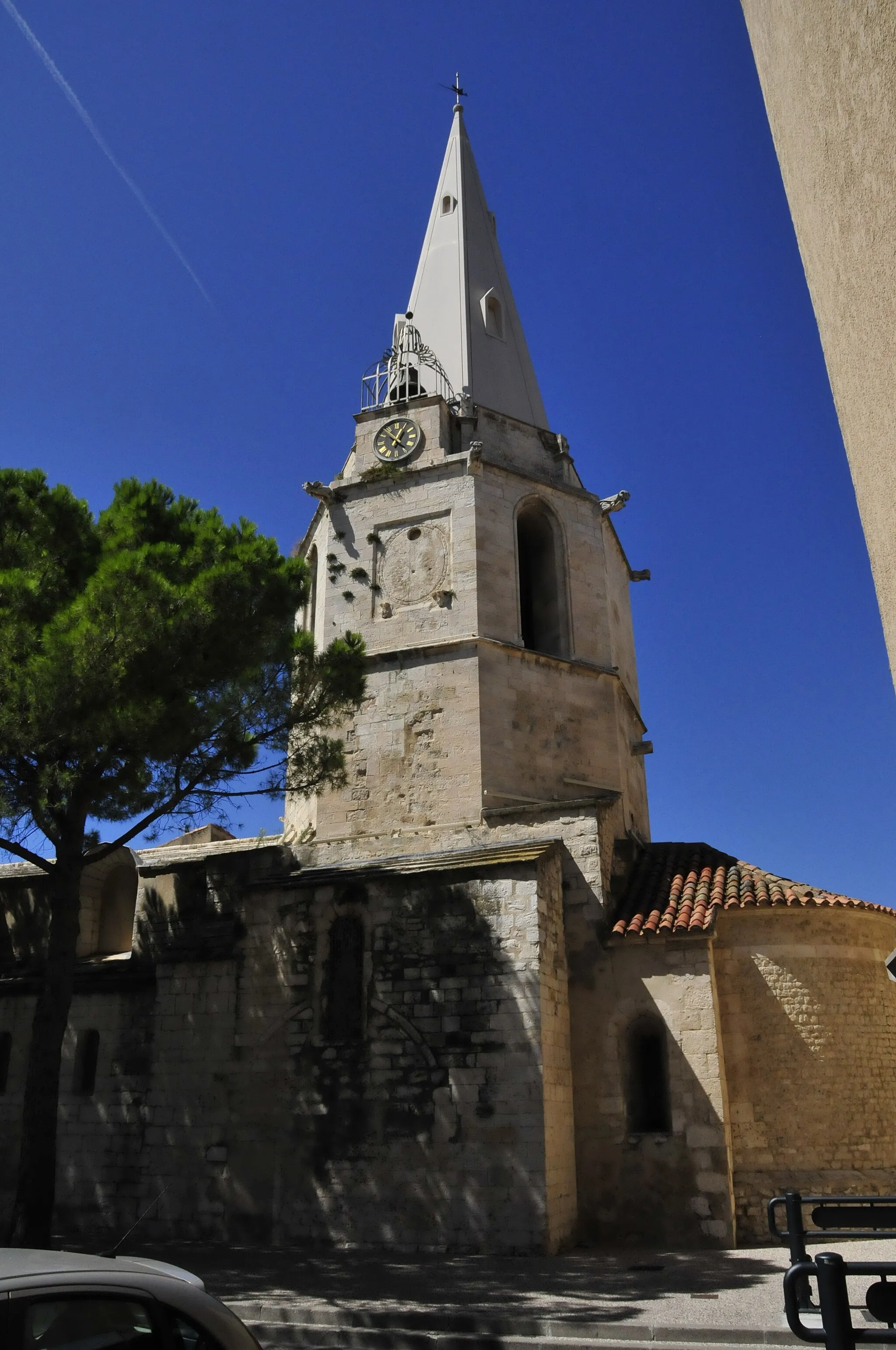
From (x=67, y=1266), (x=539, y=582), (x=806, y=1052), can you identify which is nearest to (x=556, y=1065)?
(x=806, y=1052)

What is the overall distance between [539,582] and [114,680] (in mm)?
8311

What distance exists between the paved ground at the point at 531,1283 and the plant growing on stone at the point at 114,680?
238 centimetres

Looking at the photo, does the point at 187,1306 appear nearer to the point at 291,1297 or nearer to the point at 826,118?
the point at 826,118

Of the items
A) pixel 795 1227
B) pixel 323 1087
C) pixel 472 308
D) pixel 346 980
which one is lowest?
pixel 795 1227

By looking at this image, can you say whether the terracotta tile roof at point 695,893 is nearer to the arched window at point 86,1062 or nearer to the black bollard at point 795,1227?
the black bollard at point 795,1227

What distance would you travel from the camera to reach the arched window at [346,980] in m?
12.2

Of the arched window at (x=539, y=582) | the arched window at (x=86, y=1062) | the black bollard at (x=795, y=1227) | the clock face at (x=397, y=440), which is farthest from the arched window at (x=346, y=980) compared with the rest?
the clock face at (x=397, y=440)

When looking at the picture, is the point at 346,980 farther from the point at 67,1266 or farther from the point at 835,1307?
the point at 835,1307

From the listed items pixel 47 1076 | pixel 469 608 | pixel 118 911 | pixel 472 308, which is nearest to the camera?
pixel 47 1076

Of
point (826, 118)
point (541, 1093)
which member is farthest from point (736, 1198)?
point (826, 118)

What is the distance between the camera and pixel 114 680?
1058 centimetres

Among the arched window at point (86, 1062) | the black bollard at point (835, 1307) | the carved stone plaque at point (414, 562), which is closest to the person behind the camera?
the black bollard at point (835, 1307)

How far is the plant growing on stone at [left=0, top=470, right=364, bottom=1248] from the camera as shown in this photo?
10469mm

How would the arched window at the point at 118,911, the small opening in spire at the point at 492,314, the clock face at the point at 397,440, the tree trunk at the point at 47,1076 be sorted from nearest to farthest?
the tree trunk at the point at 47,1076, the clock face at the point at 397,440, the arched window at the point at 118,911, the small opening in spire at the point at 492,314
